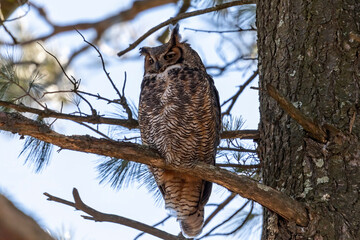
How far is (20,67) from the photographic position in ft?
8.50

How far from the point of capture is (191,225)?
2.36 metres

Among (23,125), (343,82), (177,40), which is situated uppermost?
(177,40)

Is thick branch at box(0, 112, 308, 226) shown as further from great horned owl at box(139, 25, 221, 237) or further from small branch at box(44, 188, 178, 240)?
great horned owl at box(139, 25, 221, 237)

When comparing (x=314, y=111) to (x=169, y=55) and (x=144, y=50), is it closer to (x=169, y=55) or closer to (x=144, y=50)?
(x=169, y=55)

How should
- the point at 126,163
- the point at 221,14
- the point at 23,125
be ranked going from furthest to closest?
the point at 221,14 → the point at 126,163 → the point at 23,125

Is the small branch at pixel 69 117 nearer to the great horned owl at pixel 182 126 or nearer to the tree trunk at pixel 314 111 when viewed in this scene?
the great horned owl at pixel 182 126

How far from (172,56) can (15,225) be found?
2.34 metres

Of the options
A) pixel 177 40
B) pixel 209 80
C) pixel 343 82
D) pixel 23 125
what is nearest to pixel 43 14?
pixel 177 40

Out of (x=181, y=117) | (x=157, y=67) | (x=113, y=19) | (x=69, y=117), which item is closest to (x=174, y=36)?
(x=157, y=67)

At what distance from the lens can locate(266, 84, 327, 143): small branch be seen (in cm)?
131

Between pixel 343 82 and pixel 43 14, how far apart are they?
9.87 feet

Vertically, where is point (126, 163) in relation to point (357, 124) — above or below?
below

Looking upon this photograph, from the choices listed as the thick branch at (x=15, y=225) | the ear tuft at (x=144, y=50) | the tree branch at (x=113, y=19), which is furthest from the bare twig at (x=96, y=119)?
the tree branch at (x=113, y=19)

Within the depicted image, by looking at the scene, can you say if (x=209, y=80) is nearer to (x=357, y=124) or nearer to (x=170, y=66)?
(x=170, y=66)
